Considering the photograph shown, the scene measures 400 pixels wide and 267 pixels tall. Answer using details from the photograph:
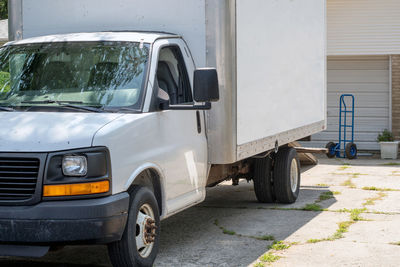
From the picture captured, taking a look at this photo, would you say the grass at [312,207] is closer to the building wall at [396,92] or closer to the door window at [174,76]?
the door window at [174,76]

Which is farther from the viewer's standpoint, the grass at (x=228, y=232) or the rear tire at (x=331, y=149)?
the rear tire at (x=331, y=149)

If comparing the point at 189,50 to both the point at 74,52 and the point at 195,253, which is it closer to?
the point at 74,52

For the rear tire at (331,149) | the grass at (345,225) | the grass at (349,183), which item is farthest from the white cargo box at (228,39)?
the rear tire at (331,149)

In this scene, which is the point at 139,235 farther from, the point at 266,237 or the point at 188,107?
the point at 266,237

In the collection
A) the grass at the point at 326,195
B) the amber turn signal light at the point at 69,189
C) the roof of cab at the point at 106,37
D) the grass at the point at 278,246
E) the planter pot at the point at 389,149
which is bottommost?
the planter pot at the point at 389,149

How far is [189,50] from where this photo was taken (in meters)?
7.64

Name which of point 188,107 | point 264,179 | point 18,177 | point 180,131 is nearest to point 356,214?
point 264,179

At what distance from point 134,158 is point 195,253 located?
1.61 meters

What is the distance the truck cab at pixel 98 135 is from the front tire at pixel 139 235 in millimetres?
14

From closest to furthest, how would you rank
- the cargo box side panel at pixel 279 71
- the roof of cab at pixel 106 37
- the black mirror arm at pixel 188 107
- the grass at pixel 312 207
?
1. the black mirror arm at pixel 188 107
2. the roof of cab at pixel 106 37
3. the cargo box side panel at pixel 279 71
4. the grass at pixel 312 207

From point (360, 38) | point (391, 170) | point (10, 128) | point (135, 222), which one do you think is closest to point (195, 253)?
point (135, 222)

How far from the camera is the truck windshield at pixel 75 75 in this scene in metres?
6.66

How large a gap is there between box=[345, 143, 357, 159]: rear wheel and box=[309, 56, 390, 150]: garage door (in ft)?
5.04

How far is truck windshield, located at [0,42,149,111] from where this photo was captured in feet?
21.9
